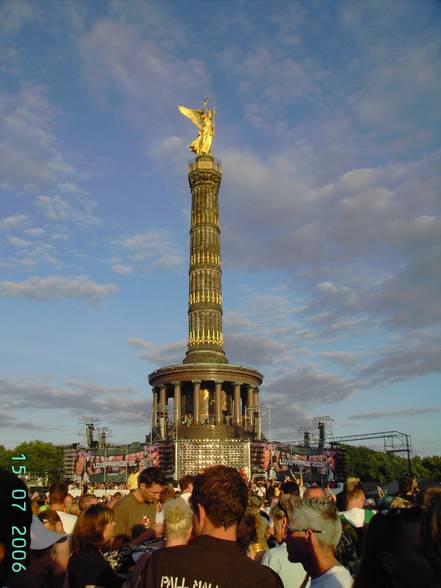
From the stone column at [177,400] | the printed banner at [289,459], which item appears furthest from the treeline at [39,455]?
the printed banner at [289,459]

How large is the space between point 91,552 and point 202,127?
52.3 metres

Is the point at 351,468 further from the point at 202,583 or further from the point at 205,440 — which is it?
the point at 202,583

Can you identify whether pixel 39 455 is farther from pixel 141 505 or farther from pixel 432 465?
pixel 141 505

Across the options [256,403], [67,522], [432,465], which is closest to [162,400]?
[256,403]

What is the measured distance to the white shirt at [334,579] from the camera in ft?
11.5

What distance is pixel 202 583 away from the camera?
119 inches

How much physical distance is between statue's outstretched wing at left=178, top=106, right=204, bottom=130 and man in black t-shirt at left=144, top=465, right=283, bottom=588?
5311 centimetres

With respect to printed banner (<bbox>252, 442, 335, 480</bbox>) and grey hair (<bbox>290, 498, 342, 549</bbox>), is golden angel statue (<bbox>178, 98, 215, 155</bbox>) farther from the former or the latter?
grey hair (<bbox>290, 498, 342, 549</bbox>)

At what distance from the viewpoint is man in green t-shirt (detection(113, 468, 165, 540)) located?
6742 millimetres

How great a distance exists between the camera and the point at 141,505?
6922 millimetres

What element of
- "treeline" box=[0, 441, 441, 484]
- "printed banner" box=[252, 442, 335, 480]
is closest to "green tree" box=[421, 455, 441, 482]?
"treeline" box=[0, 441, 441, 484]

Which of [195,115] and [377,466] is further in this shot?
[377,466]

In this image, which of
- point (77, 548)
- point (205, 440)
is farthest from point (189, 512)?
point (205, 440)

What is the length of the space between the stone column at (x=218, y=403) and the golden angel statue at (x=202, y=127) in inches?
843
